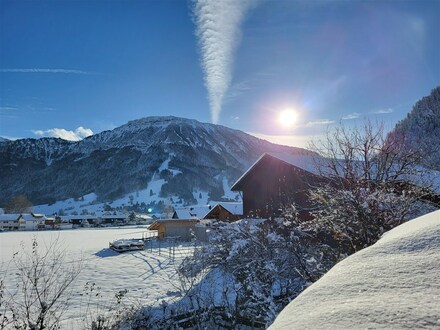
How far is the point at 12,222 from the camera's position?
119375 millimetres

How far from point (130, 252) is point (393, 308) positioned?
4408cm

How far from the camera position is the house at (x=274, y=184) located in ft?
58.9

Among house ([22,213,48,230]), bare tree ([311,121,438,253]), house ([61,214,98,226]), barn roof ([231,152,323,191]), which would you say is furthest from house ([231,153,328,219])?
house ([61,214,98,226])

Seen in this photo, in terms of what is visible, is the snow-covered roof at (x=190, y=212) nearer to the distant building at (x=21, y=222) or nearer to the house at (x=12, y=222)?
the distant building at (x=21, y=222)

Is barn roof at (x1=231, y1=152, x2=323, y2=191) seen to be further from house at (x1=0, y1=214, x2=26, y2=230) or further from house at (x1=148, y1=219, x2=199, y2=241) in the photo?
house at (x1=0, y1=214, x2=26, y2=230)

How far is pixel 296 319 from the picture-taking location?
7.48 feet

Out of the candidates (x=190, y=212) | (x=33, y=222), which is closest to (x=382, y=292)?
(x=190, y=212)

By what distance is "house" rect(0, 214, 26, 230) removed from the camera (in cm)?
11800

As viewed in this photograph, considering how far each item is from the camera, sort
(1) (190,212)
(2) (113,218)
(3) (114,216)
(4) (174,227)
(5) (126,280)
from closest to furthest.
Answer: (5) (126,280)
(4) (174,227)
(1) (190,212)
(2) (113,218)
(3) (114,216)

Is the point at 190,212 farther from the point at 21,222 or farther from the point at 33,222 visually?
the point at 33,222

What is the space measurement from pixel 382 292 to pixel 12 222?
140 metres

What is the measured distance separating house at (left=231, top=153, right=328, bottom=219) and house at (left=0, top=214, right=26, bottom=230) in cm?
12262

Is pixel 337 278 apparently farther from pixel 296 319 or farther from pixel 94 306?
pixel 94 306

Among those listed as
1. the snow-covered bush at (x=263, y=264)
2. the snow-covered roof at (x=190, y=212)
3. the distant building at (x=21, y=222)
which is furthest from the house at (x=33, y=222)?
the snow-covered bush at (x=263, y=264)
